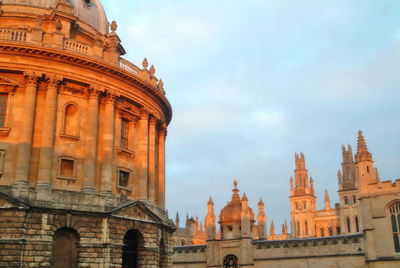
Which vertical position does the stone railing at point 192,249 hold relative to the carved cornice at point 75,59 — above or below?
below

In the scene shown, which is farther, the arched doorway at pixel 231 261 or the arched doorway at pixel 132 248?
the arched doorway at pixel 231 261

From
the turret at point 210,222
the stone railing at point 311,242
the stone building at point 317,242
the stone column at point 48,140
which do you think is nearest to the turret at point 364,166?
the stone building at point 317,242

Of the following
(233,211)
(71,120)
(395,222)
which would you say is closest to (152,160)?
(71,120)

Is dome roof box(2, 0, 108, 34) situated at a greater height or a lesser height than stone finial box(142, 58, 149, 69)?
greater

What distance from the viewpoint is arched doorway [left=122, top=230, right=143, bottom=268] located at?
3103 cm

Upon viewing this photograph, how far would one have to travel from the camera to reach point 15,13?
3416 cm

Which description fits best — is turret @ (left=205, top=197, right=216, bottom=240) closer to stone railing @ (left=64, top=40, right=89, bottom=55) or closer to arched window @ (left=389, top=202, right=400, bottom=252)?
arched window @ (left=389, top=202, right=400, bottom=252)

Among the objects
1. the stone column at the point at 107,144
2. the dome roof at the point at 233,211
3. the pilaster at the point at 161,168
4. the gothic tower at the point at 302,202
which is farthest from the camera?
the gothic tower at the point at 302,202

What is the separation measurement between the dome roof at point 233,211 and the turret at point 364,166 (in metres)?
11.6

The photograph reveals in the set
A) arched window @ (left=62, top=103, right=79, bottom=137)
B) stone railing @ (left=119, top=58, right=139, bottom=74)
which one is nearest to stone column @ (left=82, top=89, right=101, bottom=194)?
arched window @ (left=62, top=103, right=79, bottom=137)

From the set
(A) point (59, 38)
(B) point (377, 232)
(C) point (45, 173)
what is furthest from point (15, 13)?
(B) point (377, 232)

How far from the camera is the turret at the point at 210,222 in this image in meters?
48.0

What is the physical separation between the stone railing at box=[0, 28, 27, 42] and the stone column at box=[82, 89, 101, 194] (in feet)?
17.7

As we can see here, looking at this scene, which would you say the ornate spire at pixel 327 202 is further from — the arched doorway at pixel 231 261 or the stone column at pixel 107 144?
the stone column at pixel 107 144
